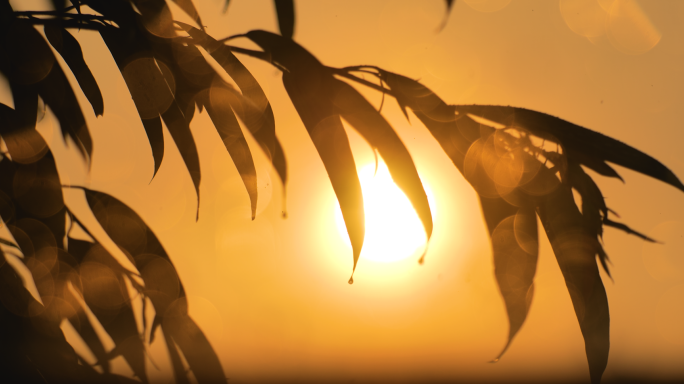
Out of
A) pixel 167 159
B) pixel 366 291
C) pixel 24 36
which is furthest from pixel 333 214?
pixel 24 36

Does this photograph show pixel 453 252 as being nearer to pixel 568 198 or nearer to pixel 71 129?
pixel 568 198

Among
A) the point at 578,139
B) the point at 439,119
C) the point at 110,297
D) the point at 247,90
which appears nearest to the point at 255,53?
the point at 247,90

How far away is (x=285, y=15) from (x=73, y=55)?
23cm

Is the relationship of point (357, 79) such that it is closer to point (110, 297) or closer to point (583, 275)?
point (583, 275)

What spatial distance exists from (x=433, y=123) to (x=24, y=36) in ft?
1.38

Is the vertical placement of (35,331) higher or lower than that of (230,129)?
lower

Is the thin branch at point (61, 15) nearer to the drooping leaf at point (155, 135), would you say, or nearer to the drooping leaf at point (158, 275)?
the drooping leaf at point (155, 135)

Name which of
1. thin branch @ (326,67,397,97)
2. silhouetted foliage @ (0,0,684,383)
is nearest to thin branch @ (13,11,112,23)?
silhouetted foliage @ (0,0,684,383)

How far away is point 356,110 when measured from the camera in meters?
0.25

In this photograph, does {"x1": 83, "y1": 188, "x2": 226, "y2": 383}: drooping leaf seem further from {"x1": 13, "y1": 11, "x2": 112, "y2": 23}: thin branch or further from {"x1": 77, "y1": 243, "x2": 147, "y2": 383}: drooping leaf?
{"x1": 13, "y1": 11, "x2": 112, "y2": 23}: thin branch

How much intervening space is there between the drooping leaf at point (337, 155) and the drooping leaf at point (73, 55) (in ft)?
0.80

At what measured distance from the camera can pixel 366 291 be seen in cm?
67

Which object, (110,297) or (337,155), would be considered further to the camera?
(110,297)

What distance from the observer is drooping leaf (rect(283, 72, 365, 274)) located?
229 mm
